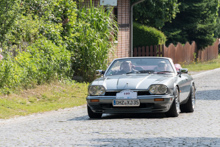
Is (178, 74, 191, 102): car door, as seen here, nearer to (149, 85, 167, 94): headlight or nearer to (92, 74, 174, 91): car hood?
(92, 74, 174, 91): car hood

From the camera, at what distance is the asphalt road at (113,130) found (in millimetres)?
8258

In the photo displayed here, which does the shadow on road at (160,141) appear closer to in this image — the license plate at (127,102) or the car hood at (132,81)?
the license plate at (127,102)

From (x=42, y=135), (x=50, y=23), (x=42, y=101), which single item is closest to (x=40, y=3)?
(x=50, y=23)

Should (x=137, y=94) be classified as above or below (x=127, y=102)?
above

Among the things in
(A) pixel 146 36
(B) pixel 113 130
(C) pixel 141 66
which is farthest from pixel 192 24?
(B) pixel 113 130

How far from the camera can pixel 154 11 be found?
37750mm

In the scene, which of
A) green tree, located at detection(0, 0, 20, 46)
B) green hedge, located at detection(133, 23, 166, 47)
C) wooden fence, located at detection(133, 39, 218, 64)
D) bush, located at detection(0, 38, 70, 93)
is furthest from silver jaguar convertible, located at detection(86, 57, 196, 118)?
green hedge, located at detection(133, 23, 166, 47)

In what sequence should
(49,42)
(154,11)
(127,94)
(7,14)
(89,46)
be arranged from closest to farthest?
(127,94)
(7,14)
(49,42)
(89,46)
(154,11)

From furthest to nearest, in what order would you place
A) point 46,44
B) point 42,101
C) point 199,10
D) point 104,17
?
point 199,10
point 104,17
point 46,44
point 42,101

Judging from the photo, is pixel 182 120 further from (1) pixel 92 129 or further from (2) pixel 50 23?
(2) pixel 50 23

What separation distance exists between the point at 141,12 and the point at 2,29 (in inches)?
867

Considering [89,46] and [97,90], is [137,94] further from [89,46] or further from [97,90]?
[89,46]

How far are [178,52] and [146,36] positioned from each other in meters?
3.31

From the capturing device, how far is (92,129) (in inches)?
381
